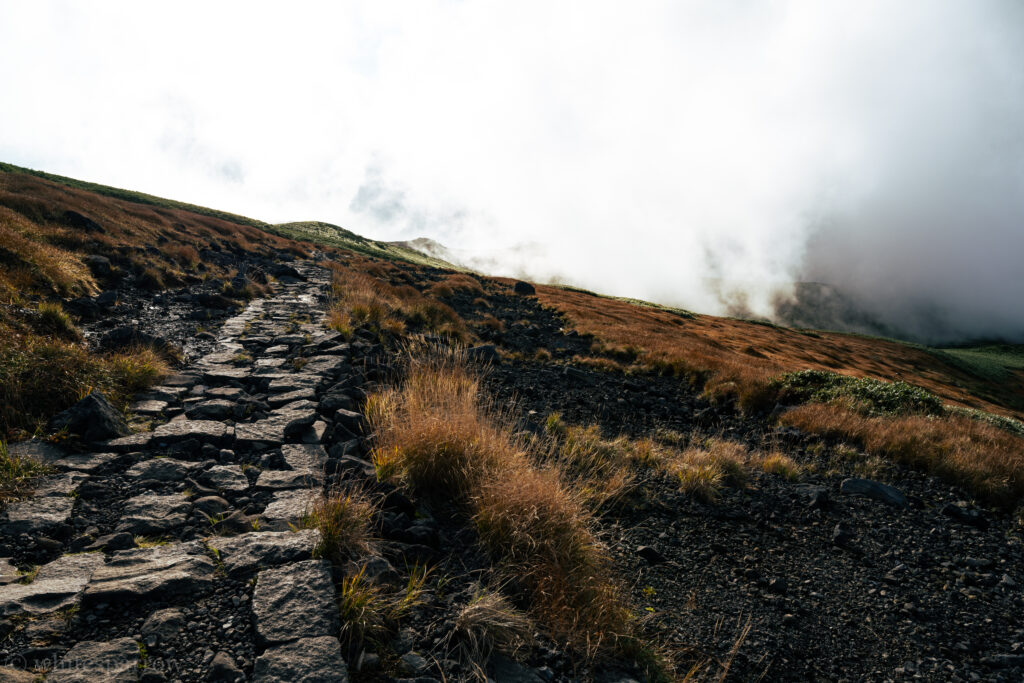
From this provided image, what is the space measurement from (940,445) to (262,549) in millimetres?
11619

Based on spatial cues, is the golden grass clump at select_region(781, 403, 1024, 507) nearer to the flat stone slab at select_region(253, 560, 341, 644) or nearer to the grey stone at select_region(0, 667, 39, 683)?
the flat stone slab at select_region(253, 560, 341, 644)

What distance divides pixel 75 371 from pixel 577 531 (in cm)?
609

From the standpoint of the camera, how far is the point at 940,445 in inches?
344

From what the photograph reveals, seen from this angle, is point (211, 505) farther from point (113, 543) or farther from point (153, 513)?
point (113, 543)

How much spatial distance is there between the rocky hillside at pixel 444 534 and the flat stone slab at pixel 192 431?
3 cm

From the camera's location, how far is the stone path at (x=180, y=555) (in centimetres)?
233

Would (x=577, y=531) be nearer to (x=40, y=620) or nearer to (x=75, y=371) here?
(x=40, y=620)

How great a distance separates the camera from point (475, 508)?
13.7 ft

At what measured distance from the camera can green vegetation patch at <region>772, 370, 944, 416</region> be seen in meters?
12.1

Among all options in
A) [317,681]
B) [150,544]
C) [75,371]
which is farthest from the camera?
[75,371]

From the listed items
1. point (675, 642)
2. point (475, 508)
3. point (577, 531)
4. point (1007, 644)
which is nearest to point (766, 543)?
point (1007, 644)

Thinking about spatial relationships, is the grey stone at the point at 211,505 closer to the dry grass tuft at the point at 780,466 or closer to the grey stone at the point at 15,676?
the grey stone at the point at 15,676

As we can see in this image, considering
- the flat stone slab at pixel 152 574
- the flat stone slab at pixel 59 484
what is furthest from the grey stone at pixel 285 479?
the flat stone slab at pixel 59 484

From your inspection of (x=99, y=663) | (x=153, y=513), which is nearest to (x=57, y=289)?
(x=153, y=513)
